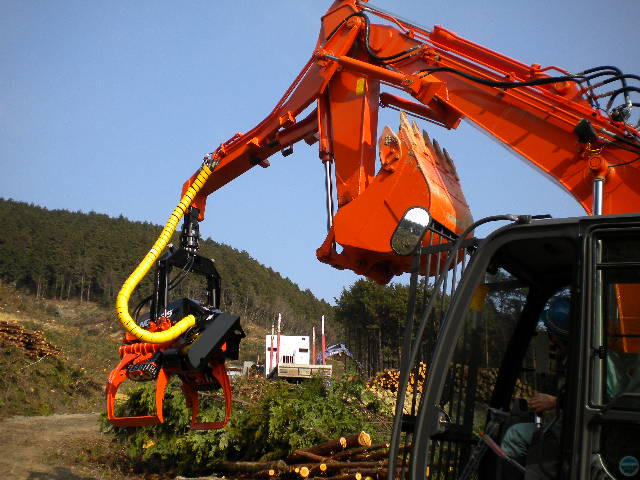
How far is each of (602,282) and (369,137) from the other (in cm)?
393

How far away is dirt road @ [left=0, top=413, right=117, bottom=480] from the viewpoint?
8891 millimetres

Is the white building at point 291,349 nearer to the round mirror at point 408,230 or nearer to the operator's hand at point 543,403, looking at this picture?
the round mirror at point 408,230

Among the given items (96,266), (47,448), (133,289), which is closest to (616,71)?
(133,289)

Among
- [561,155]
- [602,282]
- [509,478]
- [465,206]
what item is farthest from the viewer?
[465,206]

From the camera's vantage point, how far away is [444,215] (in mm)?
5383

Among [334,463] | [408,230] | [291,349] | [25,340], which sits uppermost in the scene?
[408,230]

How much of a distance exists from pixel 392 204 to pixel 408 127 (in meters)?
0.84

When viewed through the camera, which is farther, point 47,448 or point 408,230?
point 47,448

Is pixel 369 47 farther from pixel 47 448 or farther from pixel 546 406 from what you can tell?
pixel 47 448

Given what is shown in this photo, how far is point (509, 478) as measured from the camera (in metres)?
2.87

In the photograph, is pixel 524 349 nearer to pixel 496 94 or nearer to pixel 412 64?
pixel 496 94

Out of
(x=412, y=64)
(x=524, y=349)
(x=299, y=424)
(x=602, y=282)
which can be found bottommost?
(x=299, y=424)

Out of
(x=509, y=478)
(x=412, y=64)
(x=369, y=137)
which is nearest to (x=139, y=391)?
(x=369, y=137)

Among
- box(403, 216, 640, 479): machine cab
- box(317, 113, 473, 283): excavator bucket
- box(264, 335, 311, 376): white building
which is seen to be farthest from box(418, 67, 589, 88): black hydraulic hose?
box(264, 335, 311, 376): white building
